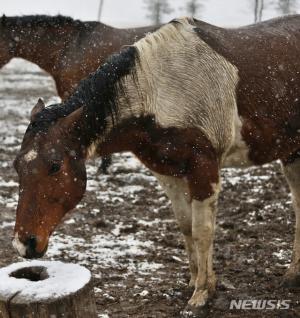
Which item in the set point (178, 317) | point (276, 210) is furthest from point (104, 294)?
point (276, 210)

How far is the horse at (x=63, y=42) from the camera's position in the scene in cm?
736

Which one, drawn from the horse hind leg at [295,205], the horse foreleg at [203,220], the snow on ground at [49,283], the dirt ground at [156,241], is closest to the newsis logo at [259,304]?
the dirt ground at [156,241]

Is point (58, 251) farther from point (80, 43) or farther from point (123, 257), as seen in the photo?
point (80, 43)

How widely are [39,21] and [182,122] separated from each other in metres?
4.51

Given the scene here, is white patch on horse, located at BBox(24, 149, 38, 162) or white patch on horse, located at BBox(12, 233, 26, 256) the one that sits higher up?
white patch on horse, located at BBox(24, 149, 38, 162)

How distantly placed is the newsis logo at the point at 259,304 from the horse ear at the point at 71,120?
1.90 meters

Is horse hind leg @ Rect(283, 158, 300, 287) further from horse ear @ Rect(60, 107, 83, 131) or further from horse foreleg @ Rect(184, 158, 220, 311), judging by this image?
horse ear @ Rect(60, 107, 83, 131)

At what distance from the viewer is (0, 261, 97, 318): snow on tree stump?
2.69 metres

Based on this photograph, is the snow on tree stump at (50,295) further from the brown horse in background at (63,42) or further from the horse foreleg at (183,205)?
the brown horse in background at (63,42)

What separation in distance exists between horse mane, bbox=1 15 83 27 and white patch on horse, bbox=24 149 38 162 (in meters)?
4.60

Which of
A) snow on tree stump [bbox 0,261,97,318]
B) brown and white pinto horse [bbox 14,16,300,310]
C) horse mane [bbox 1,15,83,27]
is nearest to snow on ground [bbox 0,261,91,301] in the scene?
snow on tree stump [bbox 0,261,97,318]

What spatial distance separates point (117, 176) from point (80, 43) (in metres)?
2.01

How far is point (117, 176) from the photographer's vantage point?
8227 millimetres

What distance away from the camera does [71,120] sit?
3.47 metres
